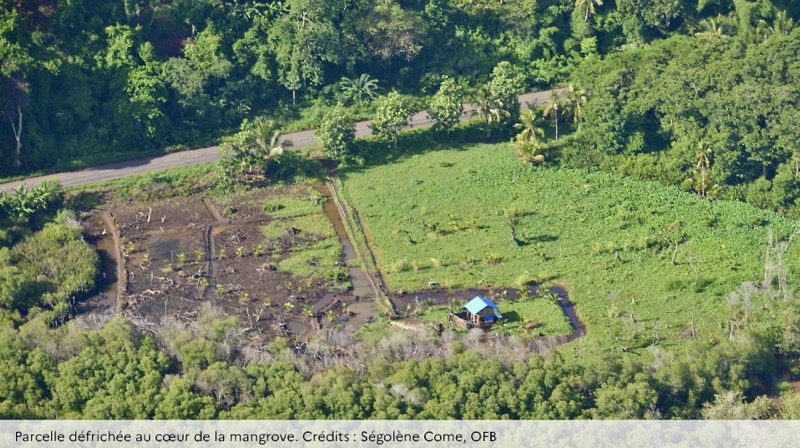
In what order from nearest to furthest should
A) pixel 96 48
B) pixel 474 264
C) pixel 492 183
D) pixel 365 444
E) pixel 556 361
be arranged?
pixel 365 444
pixel 556 361
pixel 474 264
pixel 492 183
pixel 96 48

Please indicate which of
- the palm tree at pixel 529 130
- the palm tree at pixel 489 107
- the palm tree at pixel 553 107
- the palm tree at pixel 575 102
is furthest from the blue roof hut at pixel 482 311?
the palm tree at pixel 575 102

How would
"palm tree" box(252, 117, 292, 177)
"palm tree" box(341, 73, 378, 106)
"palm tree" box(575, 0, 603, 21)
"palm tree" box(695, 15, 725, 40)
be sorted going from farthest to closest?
"palm tree" box(575, 0, 603, 21)
"palm tree" box(695, 15, 725, 40)
"palm tree" box(341, 73, 378, 106)
"palm tree" box(252, 117, 292, 177)

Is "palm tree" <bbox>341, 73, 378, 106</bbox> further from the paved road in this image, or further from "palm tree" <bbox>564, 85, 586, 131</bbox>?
"palm tree" <bbox>564, 85, 586, 131</bbox>

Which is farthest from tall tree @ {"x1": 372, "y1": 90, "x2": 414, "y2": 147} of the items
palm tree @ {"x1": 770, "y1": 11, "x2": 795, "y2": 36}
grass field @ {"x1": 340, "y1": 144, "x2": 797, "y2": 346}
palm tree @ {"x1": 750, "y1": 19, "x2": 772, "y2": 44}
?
palm tree @ {"x1": 770, "y1": 11, "x2": 795, "y2": 36}

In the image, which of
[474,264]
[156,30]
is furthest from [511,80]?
[156,30]

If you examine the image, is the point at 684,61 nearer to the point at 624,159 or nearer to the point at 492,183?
the point at 624,159

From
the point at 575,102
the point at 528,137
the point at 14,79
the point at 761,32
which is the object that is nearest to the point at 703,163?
the point at 575,102
